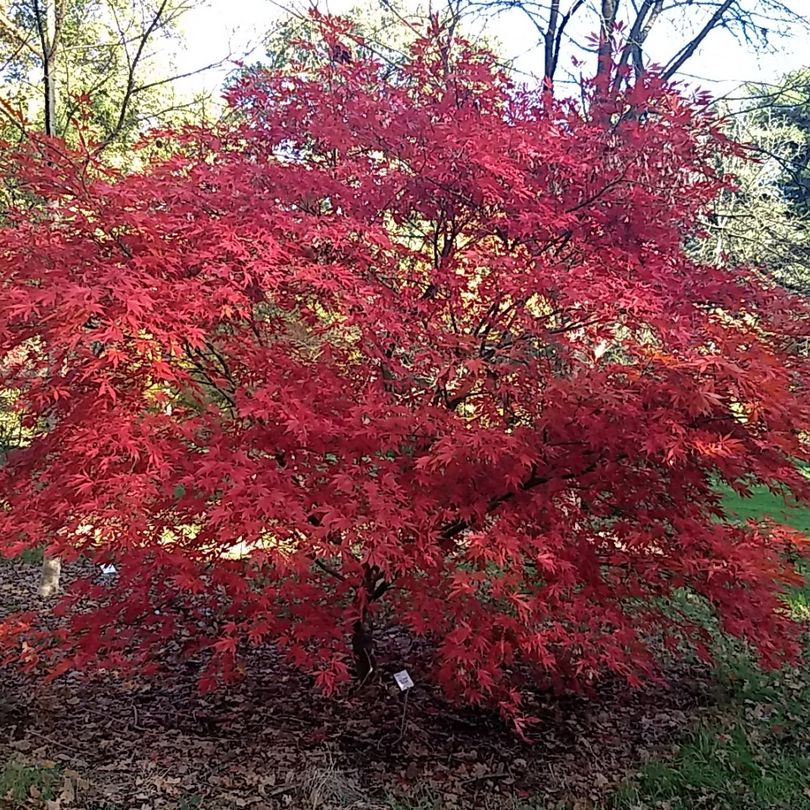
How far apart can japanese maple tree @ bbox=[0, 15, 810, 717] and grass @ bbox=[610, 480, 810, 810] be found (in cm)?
53

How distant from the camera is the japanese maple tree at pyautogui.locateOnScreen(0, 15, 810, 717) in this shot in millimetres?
2600

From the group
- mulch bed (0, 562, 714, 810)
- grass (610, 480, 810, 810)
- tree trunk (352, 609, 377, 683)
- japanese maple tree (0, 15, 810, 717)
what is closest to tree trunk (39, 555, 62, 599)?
mulch bed (0, 562, 714, 810)

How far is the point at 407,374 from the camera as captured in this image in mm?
2988

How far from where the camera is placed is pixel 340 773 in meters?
3.17

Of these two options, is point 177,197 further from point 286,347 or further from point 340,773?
point 340,773

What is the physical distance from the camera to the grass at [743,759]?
3.04 m

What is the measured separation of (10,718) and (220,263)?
8.34 feet

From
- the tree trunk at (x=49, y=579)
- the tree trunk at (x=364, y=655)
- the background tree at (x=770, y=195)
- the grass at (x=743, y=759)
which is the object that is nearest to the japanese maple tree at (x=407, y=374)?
the tree trunk at (x=364, y=655)

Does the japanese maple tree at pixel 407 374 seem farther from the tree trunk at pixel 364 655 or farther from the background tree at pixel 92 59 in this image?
the background tree at pixel 92 59

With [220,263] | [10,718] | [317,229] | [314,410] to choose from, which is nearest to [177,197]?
[220,263]

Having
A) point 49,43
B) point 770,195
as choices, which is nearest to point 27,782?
point 49,43

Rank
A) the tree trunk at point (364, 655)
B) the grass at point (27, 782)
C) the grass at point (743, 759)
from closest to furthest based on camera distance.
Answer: the grass at point (27, 782) < the grass at point (743, 759) < the tree trunk at point (364, 655)

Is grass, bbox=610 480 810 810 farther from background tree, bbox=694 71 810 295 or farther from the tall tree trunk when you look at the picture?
the tall tree trunk

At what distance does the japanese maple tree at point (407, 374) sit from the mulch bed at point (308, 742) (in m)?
0.38
